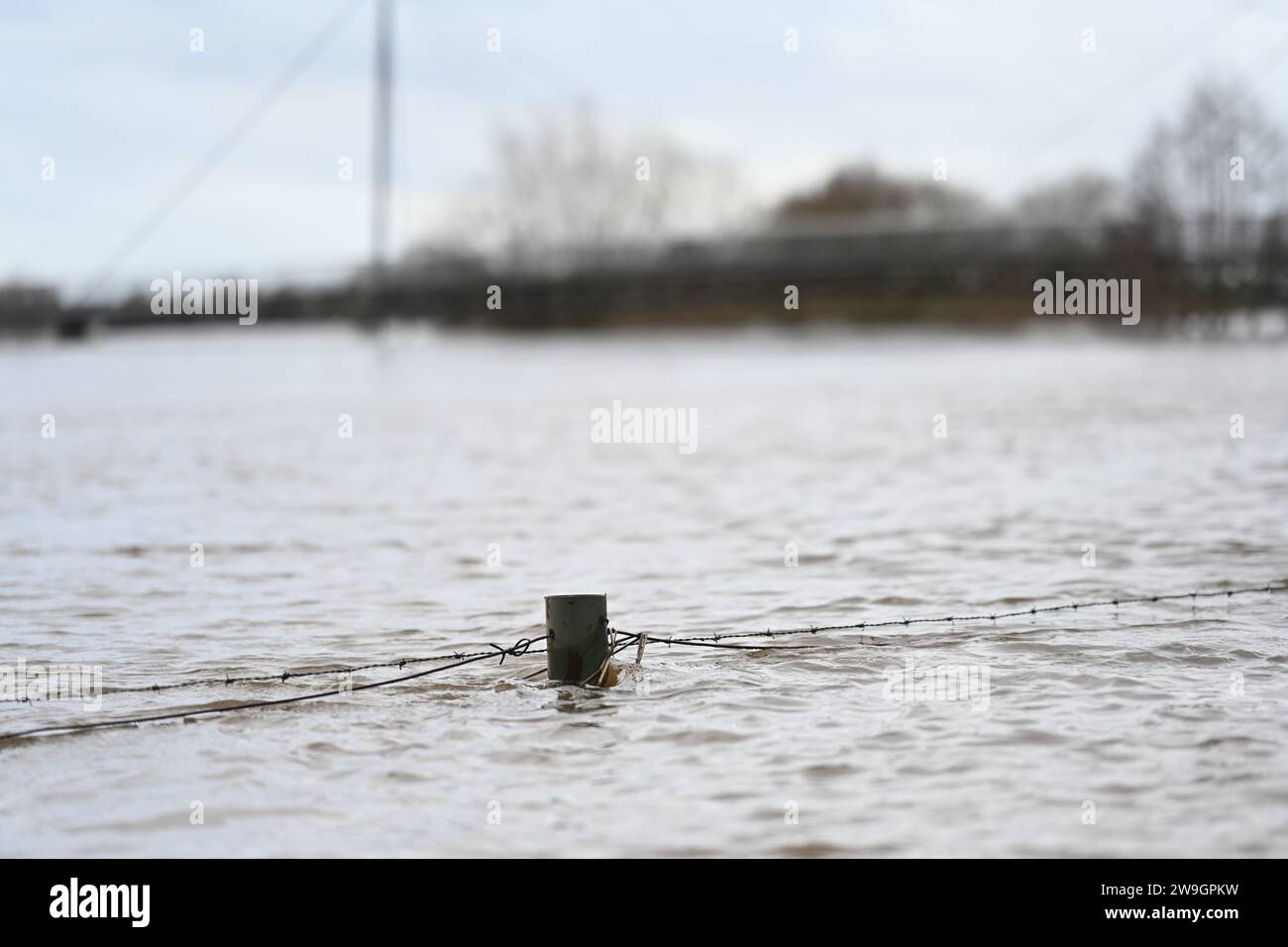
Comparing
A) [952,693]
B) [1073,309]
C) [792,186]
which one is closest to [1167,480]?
[952,693]

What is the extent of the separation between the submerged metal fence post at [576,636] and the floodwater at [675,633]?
16cm

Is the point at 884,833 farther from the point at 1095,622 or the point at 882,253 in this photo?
the point at 882,253

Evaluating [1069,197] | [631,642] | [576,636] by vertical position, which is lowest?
[631,642]

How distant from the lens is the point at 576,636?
30.1 feet

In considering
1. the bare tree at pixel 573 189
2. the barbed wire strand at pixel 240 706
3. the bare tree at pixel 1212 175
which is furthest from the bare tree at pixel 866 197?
the barbed wire strand at pixel 240 706

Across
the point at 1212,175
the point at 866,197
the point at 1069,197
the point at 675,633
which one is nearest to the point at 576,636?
the point at 675,633

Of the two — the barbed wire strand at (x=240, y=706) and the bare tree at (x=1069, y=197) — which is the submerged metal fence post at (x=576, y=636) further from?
the bare tree at (x=1069, y=197)

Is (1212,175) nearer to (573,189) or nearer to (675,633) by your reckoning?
(573,189)

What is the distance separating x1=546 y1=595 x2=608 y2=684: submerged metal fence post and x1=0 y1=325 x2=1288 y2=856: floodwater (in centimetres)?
16

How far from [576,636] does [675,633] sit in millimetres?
2208

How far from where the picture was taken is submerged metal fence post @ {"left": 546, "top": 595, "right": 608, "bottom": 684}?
9172 millimetres

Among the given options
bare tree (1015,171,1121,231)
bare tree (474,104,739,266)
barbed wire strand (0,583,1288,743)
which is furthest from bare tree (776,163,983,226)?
barbed wire strand (0,583,1288,743)

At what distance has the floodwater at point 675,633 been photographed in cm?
708

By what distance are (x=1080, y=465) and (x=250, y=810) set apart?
666 inches
